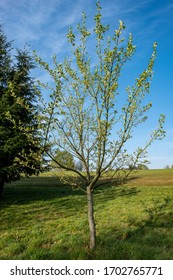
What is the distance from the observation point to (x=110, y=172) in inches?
358

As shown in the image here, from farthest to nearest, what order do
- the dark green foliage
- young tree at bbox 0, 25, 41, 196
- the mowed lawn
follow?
young tree at bbox 0, 25, 41, 196 → the dark green foliage → the mowed lawn

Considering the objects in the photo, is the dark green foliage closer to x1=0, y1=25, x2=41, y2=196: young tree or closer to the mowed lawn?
the mowed lawn

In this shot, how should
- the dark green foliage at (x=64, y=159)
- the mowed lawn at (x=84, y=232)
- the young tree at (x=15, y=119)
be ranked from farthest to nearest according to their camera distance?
the young tree at (x=15, y=119), the dark green foliage at (x=64, y=159), the mowed lawn at (x=84, y=232)

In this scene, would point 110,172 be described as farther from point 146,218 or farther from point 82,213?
point 82,213

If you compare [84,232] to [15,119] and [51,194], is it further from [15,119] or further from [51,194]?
[51,194]

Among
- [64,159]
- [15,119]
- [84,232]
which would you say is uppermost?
[15,119]

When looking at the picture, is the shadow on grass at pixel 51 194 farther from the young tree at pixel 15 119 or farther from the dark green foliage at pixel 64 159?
the dark green foliage at pixel 64 159

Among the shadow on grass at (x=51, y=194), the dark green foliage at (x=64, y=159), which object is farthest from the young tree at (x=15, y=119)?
the dark green foliage at (x=64, y=159)

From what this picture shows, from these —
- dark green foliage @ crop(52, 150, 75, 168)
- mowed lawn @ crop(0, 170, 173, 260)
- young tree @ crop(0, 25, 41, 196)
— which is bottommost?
mowed lawn @ crop(0, 170, 173, 260)

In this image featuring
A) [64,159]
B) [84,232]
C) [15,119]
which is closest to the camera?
[64,159]

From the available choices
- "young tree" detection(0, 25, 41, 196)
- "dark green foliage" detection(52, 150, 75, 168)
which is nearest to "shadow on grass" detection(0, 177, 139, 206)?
"young tree" detection(0, 25, 41, 196)

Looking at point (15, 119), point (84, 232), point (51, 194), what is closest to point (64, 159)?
point (84, 232)
